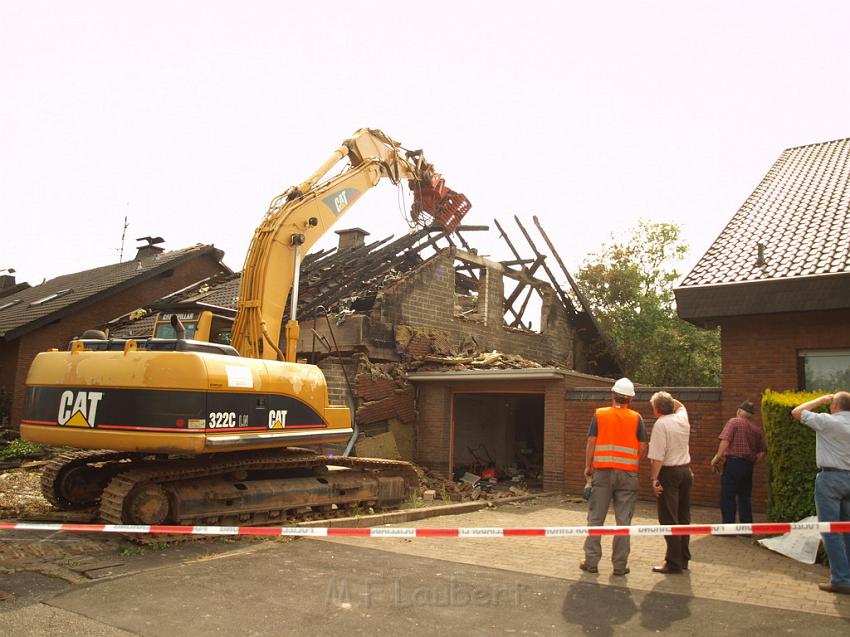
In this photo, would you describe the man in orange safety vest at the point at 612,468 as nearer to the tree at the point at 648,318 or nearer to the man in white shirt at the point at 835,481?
the man in white shirt at the point at 835,481

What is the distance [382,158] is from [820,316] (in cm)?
736

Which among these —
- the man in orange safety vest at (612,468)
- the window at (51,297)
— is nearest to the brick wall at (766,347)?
the man in orange safety vest at (612,468)

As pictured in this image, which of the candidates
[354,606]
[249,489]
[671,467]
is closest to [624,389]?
[671,467]

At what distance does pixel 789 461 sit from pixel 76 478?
861cm

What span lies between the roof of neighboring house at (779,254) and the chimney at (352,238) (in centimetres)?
1092

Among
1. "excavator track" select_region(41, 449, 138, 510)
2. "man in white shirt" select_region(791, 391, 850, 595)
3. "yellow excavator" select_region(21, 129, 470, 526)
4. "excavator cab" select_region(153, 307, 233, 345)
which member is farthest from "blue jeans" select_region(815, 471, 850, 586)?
"excavator track" select_region(41, 449, 138, 510)

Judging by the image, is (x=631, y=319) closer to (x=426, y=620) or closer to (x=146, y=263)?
(x=146, y=263)

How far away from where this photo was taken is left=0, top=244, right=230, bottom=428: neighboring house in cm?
1844

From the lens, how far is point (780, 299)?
31.6 feet

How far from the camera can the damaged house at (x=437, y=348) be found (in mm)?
13773

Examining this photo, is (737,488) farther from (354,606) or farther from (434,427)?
(434,427)

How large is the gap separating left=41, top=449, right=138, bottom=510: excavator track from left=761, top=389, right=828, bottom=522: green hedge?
7.71m

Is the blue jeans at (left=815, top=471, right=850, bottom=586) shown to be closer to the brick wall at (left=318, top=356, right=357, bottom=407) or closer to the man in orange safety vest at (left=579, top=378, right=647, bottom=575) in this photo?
the man in orange safety vest at (left=579, top=378, right=647, bottom=575)

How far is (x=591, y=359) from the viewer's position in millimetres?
22516
